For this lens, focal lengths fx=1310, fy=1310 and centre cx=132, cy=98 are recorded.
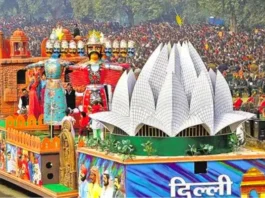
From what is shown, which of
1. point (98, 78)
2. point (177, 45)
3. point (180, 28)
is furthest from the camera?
point (180, 28)

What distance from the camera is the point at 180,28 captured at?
83.8m

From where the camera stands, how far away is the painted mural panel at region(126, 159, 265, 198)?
25312 mm

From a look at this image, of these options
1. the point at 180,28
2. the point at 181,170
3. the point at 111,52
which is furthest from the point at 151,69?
the point at 180,28

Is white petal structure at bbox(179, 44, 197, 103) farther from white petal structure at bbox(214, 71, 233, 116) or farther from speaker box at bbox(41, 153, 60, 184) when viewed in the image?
speaker box at bbox(41, 153, 60, 184)

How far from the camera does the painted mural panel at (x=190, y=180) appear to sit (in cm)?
2531

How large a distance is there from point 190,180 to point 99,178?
212 cm

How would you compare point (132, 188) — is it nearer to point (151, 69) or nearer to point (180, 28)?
point (151, 69)

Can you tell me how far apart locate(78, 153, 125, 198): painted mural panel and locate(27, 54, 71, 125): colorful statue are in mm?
4114

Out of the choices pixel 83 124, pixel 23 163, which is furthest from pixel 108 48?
pixel 23 163

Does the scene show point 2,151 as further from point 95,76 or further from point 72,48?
point 95,76

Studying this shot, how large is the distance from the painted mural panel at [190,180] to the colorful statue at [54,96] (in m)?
6.65

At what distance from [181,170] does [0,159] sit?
9308 millimetres

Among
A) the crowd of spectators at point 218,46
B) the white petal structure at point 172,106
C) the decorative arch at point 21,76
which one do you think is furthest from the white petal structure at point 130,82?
the crowd of spectators at point 218,46

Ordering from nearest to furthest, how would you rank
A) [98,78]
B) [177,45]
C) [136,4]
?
[177,45] → [98,78] → [136,4]
